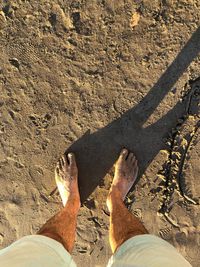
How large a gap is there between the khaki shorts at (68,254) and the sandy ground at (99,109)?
20.5 inches

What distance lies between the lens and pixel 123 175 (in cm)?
279

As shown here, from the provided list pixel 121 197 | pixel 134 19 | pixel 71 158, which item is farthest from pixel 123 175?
pixel 134 19

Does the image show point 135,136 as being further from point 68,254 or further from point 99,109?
point 68,254

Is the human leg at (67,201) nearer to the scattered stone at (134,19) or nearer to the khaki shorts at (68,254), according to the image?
the khaki shorts at (68,254)

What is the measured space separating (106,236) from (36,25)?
1.60 meters

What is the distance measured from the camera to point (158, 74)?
2725mm

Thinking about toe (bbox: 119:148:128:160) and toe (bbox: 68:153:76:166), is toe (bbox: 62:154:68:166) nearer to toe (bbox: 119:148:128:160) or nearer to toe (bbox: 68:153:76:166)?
toe (bbox: 68:153:76:166)

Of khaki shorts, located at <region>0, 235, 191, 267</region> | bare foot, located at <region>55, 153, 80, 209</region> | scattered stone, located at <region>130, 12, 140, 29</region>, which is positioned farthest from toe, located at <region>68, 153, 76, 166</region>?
scattered stone, located at <region>130, 12, 140, 29</region>

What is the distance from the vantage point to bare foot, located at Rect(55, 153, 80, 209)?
110 inches

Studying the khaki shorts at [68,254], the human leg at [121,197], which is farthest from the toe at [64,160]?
the khaki shorts at [68,254]

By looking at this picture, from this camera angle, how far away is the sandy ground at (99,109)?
267 centimetres

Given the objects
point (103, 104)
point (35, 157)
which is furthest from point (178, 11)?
point (35, 157)

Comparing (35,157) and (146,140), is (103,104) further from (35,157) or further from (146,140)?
(35,157)

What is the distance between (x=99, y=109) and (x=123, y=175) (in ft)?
1.64
